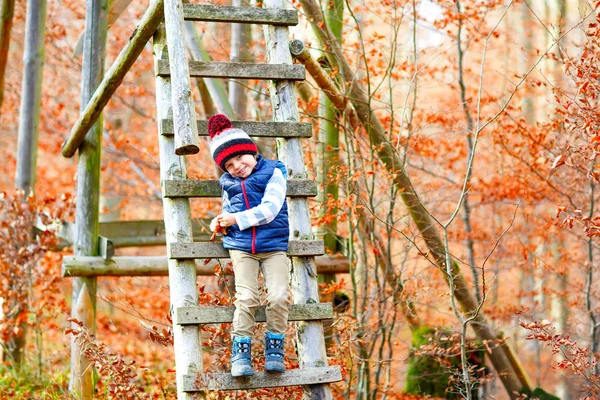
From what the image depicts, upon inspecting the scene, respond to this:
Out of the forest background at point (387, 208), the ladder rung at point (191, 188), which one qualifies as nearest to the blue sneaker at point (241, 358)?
the forest background at point (387, 208)

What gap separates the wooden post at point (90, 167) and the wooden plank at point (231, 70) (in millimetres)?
2181

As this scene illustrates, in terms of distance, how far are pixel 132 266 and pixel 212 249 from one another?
2764mm

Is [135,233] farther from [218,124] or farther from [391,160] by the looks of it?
[218,124]

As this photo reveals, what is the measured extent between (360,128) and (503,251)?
12.4ft

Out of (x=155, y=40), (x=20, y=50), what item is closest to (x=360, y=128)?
(x=155, y=40)

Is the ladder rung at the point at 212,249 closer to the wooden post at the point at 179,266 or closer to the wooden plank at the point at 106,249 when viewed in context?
the wooden post at the point at 179,266

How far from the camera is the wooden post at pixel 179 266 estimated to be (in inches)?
149

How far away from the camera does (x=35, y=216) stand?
7.09m

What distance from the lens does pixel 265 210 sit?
3836 millimetres

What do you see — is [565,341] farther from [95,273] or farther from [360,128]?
[95,273]

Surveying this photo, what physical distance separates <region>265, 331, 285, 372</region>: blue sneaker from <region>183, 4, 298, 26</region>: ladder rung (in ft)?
6.15

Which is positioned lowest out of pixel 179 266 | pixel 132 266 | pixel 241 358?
pixel 241 358

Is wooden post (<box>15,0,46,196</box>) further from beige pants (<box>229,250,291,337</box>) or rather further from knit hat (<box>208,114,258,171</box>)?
beige pants (<box>229,250,291,337</box>)

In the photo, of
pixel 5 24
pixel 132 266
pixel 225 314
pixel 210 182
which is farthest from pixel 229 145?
pixel 5 24
